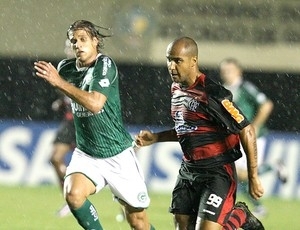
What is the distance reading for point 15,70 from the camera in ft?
50.0

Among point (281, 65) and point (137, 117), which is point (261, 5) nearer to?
point (281, 65)

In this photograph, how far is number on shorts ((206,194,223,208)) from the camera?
302 inches

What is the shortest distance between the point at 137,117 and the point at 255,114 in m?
2.81

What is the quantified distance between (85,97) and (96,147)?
2.43 feet

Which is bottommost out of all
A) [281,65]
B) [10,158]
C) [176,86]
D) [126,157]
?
[10,158]

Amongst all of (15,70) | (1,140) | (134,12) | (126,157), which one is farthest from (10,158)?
(126,157)

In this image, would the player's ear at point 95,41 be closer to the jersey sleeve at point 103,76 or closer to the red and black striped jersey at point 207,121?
the jersey sleeve at point 103,76

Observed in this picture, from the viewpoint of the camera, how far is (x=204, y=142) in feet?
25.4

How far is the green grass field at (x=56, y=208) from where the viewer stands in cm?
1071

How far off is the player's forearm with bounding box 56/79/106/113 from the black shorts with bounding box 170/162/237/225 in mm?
731

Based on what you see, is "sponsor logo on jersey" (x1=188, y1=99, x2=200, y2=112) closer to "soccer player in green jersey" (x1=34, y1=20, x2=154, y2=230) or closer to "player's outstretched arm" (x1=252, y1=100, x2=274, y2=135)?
"soccer player in green jersey" (x1=34, y1=20, x2=154, y2=230)

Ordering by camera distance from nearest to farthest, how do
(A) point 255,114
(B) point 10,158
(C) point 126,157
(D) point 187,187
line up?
1. (D) point 187,187
2. (C) point 126,157
3. (A) point 255,114
4. (B) point 10,158

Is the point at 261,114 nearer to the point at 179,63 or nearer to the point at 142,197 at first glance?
the point at 142,197

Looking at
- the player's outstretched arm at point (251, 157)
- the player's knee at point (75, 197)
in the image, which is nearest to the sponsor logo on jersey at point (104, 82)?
the player's knee at point (75, 197)
